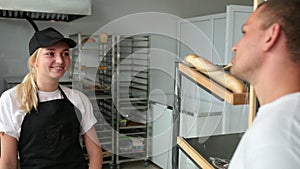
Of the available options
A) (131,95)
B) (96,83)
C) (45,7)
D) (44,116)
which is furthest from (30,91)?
(131,95)

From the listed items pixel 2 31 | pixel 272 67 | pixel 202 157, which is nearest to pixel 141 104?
pixel 2 31

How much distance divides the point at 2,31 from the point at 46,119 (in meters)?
2.50

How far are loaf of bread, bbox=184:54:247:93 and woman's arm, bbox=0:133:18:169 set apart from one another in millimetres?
855

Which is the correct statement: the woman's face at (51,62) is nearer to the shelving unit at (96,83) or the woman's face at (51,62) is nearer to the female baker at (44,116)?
the female baker at (44,116)

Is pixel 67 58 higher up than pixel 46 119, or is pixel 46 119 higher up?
pixel 67 58

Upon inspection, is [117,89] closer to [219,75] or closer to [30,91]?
[30,91]

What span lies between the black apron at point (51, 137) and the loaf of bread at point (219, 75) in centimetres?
62

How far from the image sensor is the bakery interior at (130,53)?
315 centimetres

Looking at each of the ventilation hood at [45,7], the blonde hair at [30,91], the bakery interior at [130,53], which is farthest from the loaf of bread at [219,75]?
the ventilation hood at [45,7]

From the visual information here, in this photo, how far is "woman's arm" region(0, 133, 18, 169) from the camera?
136 cm

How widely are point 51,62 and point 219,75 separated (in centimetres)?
76

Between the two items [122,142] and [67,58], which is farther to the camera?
[122,142]

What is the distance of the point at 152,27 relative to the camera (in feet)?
14.0

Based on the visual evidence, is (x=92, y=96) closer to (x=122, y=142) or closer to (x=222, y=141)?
(x=122, y=142)
